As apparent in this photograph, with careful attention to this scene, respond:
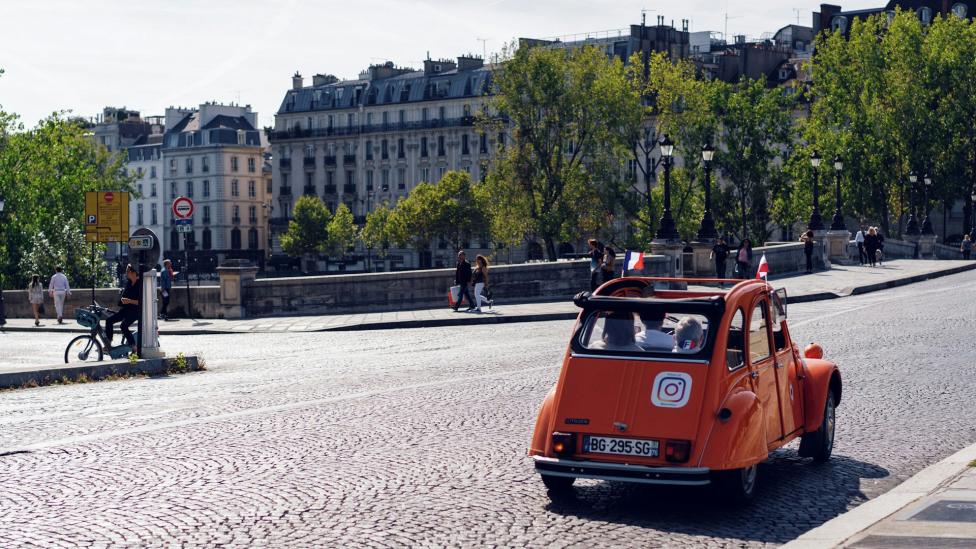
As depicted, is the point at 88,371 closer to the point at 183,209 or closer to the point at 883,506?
the point at 183,209

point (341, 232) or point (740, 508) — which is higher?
point (341, 232)

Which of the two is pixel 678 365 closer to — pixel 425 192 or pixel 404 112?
pixel 425 192

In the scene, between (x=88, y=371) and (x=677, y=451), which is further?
(x=88, y=371)

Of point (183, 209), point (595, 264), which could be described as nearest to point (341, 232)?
point (595, 264)

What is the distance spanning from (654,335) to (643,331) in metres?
0.10

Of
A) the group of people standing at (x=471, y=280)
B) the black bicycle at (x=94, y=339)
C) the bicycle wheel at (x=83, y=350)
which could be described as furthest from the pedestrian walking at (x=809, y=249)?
the black bicycle at (x=94, y=339)

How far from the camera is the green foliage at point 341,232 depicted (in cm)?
11294

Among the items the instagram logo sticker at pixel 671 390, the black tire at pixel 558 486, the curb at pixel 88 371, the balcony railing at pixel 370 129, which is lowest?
the black tire at pixel 558 486

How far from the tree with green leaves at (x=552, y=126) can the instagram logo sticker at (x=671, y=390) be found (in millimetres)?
63238

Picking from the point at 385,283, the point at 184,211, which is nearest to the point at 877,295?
the point at 385,283

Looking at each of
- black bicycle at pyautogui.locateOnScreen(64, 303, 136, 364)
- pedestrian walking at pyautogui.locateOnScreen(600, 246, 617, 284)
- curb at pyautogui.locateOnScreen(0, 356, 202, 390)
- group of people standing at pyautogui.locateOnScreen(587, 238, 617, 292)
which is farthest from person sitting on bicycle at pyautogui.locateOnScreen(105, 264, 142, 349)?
pedestrian walking at pyautogui.locateOnScreen(600, 246, 617, 284)

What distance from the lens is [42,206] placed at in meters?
72.0

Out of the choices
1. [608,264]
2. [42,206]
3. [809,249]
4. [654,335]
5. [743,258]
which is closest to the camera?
[654,335]

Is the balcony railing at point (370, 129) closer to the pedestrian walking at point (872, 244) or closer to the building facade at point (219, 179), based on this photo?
the building facade at point (219, 179)
